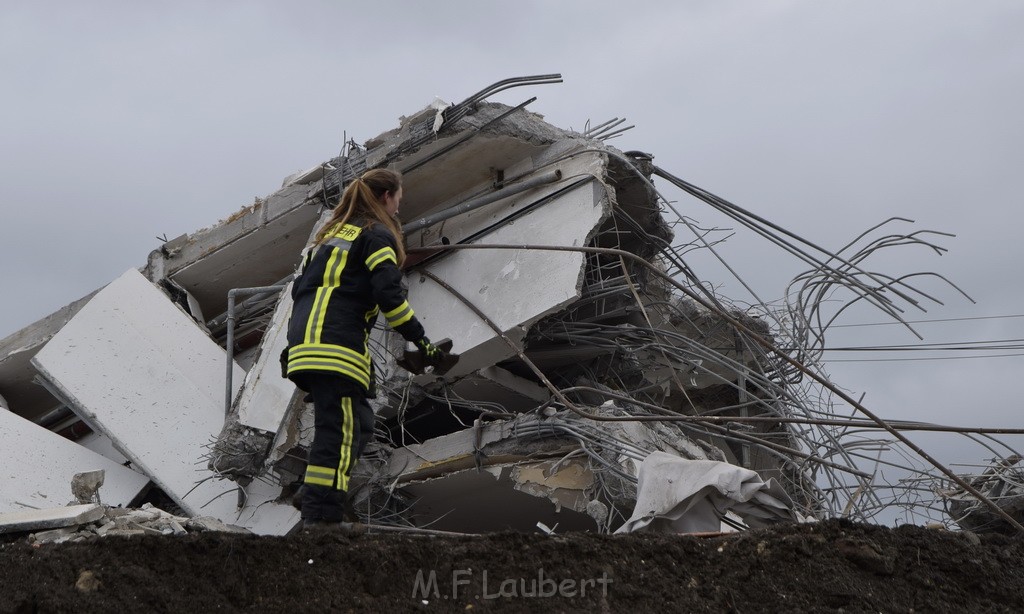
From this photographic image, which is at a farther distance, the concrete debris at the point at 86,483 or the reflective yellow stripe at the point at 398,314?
the concrete debris at the point at 86,483

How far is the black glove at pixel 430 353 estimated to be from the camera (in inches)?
171

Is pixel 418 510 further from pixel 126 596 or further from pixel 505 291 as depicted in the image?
pixel 126 596

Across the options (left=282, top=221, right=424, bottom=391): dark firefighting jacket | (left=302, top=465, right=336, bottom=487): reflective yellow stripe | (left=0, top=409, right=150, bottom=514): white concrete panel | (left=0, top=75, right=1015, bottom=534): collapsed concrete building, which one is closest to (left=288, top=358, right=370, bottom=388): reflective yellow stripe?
(left=282, top=221, right=424, bottom=391): dark firefighting jacket

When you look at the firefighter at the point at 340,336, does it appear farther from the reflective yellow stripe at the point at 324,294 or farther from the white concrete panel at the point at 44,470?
the white concrete panel at the point at 44,470

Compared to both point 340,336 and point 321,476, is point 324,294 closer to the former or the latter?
point 340,336

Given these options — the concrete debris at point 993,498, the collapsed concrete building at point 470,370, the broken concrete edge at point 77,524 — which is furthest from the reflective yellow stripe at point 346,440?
the concrete debris at point 993,498

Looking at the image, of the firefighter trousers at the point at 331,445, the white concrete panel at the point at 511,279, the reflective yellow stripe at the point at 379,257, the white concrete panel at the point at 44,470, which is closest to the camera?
the firefighter trousers at the point at 331,445

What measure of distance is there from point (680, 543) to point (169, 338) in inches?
179

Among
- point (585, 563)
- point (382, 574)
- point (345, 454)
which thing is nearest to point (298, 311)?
point (345, 454)

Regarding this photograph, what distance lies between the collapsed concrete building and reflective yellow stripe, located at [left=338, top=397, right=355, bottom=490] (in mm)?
1400

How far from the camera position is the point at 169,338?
7004mm

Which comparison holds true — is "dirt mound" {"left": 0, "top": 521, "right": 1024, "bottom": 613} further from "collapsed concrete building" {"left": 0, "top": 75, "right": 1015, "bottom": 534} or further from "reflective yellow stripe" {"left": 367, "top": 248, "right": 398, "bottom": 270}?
"collapsed concrete building" {"left": 0, "top": 75, "right": 1015, "bottom": 534}

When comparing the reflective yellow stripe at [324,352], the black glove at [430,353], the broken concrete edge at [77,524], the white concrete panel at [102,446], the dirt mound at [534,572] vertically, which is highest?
the white concrete panel at [102,446]

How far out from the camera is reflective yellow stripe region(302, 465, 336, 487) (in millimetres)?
4094
